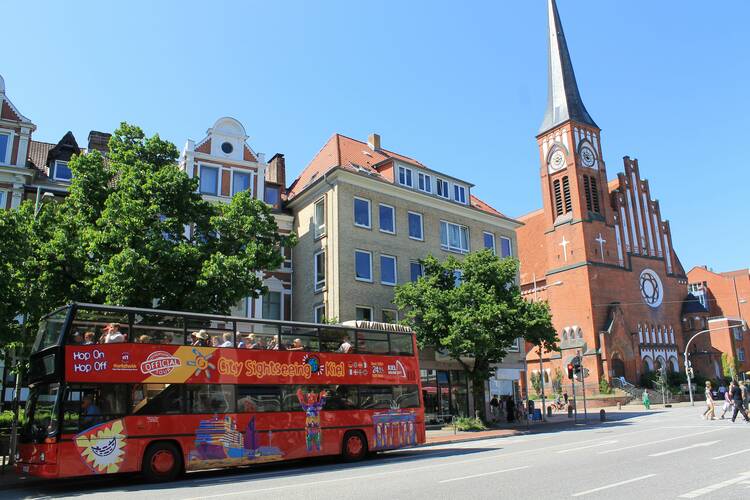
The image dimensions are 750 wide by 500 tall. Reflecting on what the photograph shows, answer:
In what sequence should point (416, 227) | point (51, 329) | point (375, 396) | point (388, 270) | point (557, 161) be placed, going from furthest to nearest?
point (557, 161) → point (416, 227) → point (388, 270) → point (375, 396) → point (51, 329)

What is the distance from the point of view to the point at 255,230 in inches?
795

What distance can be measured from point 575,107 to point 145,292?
59098 millimetres

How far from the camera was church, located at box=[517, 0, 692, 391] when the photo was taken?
190 feet

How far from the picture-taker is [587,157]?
64625 millimetres

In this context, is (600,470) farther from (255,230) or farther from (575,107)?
(575,107)

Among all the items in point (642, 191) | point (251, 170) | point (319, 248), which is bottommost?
point (319, 248)

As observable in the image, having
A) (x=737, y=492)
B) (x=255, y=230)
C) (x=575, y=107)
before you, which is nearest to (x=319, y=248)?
(x=255, y=230)

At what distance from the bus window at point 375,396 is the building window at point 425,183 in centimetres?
1915

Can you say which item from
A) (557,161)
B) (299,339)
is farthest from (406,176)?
(557,161)

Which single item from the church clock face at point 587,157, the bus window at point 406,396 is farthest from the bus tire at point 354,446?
the church clock face at point 587,157

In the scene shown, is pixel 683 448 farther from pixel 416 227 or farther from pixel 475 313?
pixel 416 227

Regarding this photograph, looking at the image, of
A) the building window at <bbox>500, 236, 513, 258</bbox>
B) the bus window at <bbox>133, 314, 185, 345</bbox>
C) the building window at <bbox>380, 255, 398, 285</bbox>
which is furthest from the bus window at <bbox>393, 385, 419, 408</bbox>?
the building window at <bbox>500, 236, 513, 258</bbox>

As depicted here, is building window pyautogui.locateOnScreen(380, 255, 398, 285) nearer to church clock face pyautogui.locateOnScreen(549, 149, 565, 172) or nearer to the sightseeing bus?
the sightseeing bus

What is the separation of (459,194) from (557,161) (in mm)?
31947
